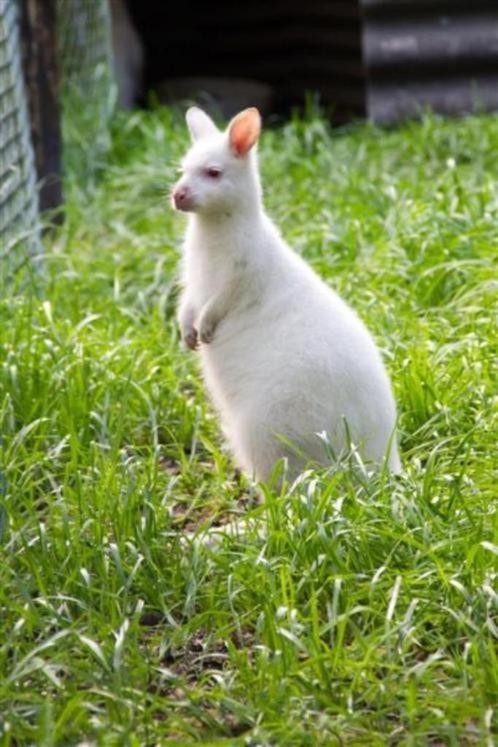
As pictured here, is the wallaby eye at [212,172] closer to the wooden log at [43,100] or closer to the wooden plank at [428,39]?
the wooden log at [43,100]

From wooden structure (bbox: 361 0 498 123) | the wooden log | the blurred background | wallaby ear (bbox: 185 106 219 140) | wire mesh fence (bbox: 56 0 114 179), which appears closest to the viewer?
wallaby ear (bbox: 185 106 219 140)

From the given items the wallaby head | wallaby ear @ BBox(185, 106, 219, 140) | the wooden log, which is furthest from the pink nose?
the wooden log

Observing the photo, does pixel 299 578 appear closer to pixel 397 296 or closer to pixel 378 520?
pixel 378 520

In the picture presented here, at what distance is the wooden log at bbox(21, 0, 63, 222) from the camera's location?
7.19 metres

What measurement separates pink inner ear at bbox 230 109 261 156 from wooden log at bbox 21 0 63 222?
9.06ft

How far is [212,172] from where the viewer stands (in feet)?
14.6

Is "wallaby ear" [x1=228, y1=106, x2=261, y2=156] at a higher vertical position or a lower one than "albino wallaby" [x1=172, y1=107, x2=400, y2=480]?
higher

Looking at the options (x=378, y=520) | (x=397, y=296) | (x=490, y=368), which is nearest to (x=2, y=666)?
(x=378, y=520)

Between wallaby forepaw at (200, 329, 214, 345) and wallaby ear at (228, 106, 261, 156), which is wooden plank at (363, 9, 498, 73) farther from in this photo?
wallaby forepaw at (200, 329, 214, 345)

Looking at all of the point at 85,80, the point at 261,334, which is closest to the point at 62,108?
the point at 85,80

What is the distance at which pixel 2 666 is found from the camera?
3.25 metres

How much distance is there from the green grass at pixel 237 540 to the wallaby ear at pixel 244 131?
0.84 m

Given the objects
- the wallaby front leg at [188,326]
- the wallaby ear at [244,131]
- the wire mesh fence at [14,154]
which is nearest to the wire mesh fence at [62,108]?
the wire mesh fence at [14,154]

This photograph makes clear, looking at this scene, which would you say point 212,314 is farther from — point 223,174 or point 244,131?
point 244,131
